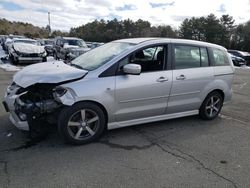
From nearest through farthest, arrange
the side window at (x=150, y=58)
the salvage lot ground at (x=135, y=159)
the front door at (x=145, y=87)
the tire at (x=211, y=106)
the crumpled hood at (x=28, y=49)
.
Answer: the salvage lot ground at (x=135, y=159) < the front door at (x=145, y=87) < the side window at (x=150, y=58) < the tire at (x=211, y=106) < the crumpled hood at (x=28, y=49)

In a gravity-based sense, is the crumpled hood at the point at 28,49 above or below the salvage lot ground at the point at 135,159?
above

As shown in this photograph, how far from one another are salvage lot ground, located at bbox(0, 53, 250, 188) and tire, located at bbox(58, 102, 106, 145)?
0.14 metres

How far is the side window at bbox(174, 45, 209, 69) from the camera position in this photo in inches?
198

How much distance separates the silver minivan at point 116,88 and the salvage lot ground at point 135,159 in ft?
0.96

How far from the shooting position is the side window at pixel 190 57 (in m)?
5.04

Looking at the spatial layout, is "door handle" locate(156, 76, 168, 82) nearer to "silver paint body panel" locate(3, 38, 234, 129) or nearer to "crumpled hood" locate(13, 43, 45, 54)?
"silver paint body panel" locate(3, 38, 234, 129)

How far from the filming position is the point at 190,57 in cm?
525

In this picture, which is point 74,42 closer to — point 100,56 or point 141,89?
point 100,56

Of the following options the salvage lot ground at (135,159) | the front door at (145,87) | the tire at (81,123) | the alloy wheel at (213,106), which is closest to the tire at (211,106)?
the alloy wheel at (213,106)

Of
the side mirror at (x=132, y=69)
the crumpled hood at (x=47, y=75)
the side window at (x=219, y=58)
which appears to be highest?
the side window at (x=219, y=58)

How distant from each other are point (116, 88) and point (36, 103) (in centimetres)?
126

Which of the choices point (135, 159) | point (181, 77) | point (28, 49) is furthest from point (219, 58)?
point (28, 49)

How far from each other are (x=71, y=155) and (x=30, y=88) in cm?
130

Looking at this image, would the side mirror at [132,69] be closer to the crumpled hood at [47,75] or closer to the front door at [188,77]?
the crumpled hood at [47,75]
